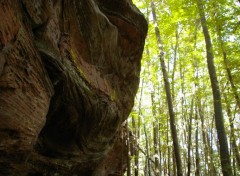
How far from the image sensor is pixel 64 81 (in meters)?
4.92

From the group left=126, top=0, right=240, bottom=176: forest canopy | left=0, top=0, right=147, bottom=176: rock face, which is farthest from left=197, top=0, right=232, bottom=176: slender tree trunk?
left=0, top=0, right=147, bottom=176: rock face

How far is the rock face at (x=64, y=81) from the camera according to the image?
364 cm

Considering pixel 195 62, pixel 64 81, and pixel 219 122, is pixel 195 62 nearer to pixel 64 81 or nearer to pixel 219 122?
pixel 219 122

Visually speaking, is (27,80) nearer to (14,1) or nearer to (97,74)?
(14,1)

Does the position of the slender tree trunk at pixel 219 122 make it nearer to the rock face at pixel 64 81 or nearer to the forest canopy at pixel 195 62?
the forest canopy at pixel 195 62

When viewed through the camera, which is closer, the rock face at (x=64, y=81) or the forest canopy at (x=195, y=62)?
the rock face at (x=64, y=81)

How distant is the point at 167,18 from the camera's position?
47.2 feet

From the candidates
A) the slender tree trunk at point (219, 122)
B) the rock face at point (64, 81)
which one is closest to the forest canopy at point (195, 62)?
the slender tree trunk at point (219, 122)

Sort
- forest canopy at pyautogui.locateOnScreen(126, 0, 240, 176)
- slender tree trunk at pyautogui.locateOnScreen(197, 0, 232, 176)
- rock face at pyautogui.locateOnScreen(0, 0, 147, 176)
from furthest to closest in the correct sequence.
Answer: forest canopy at pyautogui.locateOnScreen(126, 0, 240, 176) < slender tree trunk at pyautogui.locateOnScreen(197, 0, 232, 176) < rock face at pyautogui.locateOnScreen(0, 0, 147, 176)

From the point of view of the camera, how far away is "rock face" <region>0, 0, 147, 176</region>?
143 inches

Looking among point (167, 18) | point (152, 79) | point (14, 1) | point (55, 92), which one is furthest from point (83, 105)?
point (152, 79)

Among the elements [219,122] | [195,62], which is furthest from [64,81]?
[195,62]

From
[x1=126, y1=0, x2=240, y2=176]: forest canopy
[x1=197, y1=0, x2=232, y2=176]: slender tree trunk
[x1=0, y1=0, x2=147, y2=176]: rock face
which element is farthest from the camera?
[x1=126, y1=0, x2=240, y2=176]: forest canopy

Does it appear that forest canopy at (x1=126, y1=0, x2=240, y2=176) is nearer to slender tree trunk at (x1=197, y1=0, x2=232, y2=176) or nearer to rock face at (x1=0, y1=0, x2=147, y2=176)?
slender tree trunk at (x1=197, y1=0, x2=232, y2=176)
